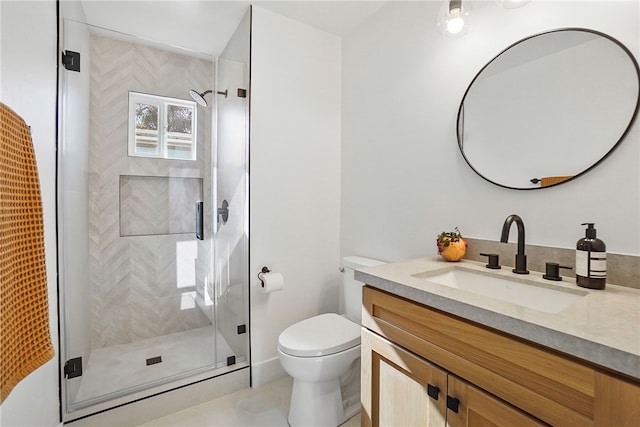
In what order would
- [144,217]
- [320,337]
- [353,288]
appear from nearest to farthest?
[320,337], [353,288], [144,217]

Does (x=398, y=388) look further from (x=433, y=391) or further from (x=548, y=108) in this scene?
(x=548, y=108)

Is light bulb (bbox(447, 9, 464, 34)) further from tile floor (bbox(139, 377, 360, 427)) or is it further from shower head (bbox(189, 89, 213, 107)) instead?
tile floor (bbox(139, 377, 360, 427))

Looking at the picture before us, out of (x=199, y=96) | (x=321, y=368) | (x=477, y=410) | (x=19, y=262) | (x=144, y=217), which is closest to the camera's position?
(x=19, y=262)

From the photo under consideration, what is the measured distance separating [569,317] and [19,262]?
130 centimetres

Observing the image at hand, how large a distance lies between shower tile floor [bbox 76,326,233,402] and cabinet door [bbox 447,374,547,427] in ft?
5.04

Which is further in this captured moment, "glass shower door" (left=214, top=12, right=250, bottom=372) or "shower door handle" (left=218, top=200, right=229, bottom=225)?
"shower door handle" (left=218, top=200, right=229, bottom=225)

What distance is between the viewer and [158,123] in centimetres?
211

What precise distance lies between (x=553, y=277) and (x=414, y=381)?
651 mm

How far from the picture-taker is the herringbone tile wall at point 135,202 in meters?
2.05

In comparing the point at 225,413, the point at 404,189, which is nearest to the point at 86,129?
the point at 225,413

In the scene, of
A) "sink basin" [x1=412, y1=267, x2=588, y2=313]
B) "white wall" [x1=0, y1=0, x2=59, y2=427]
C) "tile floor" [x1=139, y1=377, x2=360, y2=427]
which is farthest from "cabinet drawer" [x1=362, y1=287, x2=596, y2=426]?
"white wall" [x1=0, y1=0, x2=59, y2=427]

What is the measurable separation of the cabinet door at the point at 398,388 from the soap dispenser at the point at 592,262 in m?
0.59

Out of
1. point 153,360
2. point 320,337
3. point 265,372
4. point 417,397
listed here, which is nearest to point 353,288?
point 320,337

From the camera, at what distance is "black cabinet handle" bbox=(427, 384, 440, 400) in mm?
889
